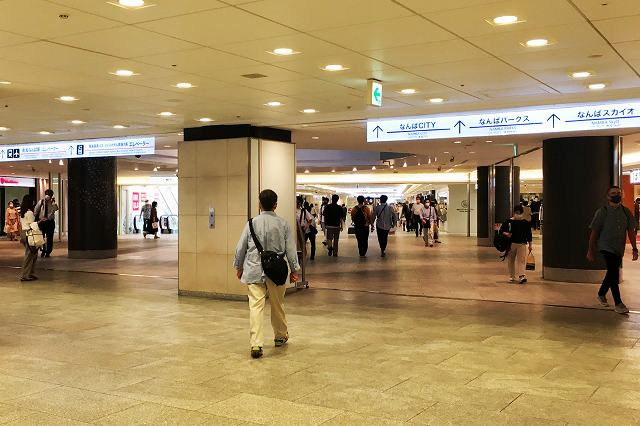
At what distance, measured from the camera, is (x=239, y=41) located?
646cm

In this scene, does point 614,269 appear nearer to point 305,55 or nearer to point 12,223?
point 305,55

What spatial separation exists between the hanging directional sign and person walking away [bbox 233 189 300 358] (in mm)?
4352

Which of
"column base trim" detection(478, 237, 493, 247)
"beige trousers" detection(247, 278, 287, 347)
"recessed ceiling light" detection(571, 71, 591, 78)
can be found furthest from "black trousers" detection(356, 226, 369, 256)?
"beige trousers" detection(247, 278, 287, 347)

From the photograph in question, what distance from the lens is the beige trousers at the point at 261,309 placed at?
7031 millimetres

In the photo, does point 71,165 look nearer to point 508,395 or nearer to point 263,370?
point 263,370

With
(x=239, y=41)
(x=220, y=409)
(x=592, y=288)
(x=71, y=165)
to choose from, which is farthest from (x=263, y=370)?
(x=71, y=165)

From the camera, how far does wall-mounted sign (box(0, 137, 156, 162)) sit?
45.7ft

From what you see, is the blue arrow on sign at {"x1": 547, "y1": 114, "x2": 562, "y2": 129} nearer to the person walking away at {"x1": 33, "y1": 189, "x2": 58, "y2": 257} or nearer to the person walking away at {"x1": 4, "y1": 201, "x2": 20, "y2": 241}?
the person walking away at {"x1": 33, "y1": 189, "x2": 58, "y2": 257}

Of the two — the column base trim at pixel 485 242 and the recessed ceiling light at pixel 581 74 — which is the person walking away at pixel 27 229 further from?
the column base trim at pixel 485 242

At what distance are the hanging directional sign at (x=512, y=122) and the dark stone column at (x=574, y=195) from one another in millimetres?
3663

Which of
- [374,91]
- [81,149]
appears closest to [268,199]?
[374,91]

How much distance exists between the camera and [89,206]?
1961 centimetres

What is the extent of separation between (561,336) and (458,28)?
13.5ft

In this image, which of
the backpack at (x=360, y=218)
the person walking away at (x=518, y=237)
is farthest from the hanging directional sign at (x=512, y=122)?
the backpack at (x=360, y=218)
